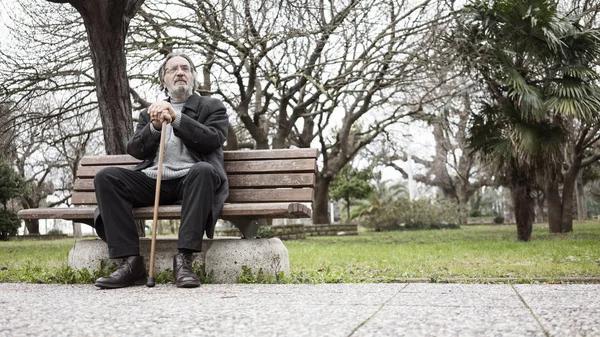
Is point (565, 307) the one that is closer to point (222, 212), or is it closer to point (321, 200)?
point (222, 212)

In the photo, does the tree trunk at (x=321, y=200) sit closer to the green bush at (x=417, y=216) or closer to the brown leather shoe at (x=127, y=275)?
the green bush at (x=417, y=216)

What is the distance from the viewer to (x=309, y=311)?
2.52 meters

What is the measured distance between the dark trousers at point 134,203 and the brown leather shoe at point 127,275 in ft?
0.22

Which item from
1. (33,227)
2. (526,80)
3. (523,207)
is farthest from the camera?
(33,227)

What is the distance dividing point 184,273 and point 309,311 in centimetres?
138

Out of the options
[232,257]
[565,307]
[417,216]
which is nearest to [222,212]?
[232,257]

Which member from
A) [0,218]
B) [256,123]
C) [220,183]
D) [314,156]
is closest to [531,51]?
[256,123]

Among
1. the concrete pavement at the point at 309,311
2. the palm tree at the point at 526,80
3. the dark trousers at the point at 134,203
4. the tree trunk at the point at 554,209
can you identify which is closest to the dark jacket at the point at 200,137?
the dark trousers at the point at 134,203

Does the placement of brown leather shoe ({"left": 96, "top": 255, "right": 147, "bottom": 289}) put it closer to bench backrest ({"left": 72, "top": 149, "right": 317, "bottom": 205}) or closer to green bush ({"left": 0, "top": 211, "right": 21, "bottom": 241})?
bench backrest ({"left": 72, "top": 149, "right": 317, "bottom": 205})

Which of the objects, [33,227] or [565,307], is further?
[33,227]

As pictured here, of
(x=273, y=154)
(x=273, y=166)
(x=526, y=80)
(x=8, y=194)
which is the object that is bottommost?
(x=273, y=166)

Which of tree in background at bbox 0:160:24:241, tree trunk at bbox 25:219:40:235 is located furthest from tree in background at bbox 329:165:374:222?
tree trunk at bbox 25:219:40:235

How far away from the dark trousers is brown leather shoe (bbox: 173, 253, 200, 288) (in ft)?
0.33

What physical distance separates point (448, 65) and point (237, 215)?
773cm
